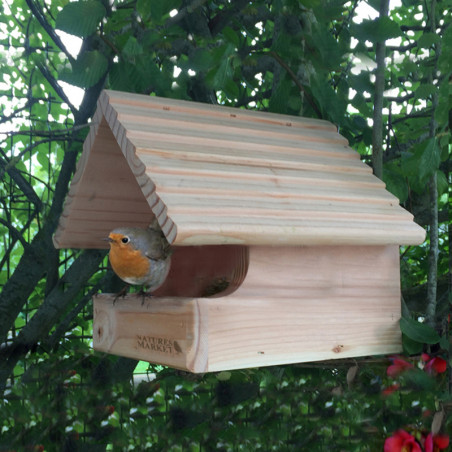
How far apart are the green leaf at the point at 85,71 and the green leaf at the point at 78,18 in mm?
111

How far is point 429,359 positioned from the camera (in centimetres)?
148

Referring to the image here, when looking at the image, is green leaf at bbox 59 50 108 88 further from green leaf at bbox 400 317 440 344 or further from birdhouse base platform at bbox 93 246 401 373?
green leaf at bbox 400 317 440 344

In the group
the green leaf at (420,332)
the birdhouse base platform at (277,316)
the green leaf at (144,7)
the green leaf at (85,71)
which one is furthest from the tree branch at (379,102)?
the green leaf at (85,71)

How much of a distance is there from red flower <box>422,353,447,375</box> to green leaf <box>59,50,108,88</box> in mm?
1045

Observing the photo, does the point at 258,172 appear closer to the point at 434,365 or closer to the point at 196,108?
the point at 196,108

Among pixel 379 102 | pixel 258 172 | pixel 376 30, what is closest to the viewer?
pixel 258 172

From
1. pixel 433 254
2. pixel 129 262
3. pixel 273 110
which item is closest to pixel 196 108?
pixel 273 110

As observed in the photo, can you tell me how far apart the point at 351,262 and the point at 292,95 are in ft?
1.87

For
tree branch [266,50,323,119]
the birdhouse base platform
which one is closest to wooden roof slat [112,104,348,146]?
tree branch [266,50,323,119]

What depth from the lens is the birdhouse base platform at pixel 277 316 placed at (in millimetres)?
1256

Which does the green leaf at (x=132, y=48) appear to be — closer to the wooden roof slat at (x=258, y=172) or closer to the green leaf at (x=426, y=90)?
the wooden roof slat at (x=258, y=172)

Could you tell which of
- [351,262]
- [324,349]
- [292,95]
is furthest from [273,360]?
[292,95]

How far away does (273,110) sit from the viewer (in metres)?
1.80

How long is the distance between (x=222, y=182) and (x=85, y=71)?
0.52m
